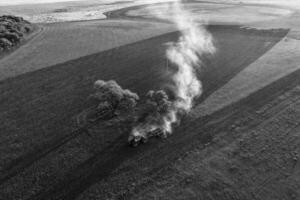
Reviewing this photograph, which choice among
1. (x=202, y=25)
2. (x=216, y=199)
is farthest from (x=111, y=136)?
(x=202, y=25)

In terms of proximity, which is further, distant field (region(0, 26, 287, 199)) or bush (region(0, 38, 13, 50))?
bush (region(0, 38, 13, 50))

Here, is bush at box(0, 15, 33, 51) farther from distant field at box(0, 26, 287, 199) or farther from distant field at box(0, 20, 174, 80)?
distant field at box(0, 26, 287, 199)

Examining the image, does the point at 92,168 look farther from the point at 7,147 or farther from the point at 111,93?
the point at 111,93

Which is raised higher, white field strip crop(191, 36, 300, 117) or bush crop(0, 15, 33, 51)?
bush crop(0, 15, 33, 51)

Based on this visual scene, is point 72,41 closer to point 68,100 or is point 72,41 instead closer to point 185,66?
point 68,100

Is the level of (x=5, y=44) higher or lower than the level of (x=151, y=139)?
higher

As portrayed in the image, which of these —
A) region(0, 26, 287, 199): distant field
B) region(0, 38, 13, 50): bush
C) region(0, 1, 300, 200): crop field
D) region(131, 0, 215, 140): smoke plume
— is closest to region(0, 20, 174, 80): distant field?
region(0, 1, 300, 200): crop field

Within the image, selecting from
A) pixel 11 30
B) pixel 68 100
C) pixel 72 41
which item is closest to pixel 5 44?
pixel 11 30
